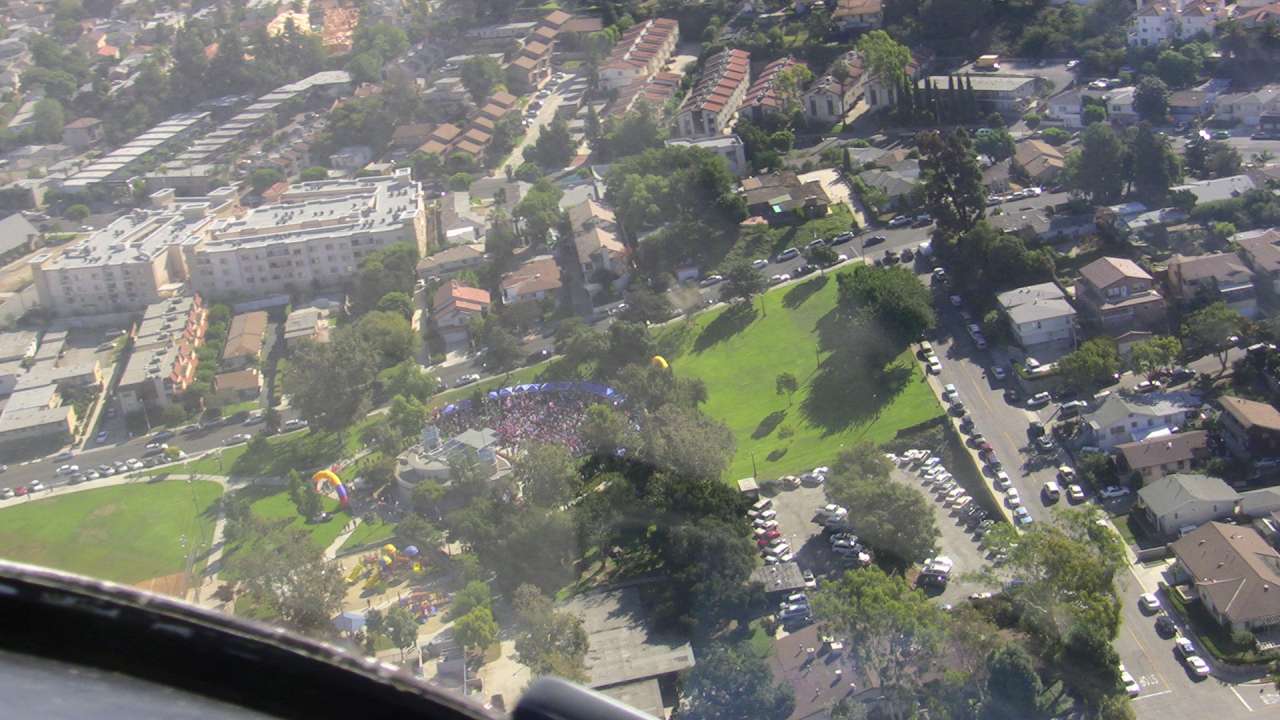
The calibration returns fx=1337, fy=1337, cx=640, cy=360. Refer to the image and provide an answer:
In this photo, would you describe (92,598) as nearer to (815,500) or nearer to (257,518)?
(815,500)

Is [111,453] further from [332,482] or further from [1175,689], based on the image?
[1175,689]

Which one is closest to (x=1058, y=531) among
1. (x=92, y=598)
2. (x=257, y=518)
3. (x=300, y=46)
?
(x=257, y=518)

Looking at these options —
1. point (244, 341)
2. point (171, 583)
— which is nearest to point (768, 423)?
point (171, 583)

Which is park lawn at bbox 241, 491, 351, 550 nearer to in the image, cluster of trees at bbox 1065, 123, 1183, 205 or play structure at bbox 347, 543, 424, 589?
play structure at bbox 347, 543, 424, 589

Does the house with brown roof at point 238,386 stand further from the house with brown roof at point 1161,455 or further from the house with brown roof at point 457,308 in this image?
the house with brown roof at point 1161,455

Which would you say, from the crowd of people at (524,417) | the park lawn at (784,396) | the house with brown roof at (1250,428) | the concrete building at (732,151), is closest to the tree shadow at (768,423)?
the park lawn at (784,396)
